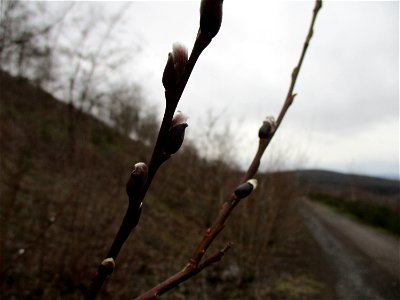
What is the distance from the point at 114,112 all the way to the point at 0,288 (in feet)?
52.3

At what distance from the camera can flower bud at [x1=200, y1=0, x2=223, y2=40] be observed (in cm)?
42

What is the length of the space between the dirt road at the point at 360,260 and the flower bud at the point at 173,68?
8398mm

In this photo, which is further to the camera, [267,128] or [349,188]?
[349,188]

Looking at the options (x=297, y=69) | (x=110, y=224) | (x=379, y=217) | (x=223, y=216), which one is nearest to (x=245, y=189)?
(x=223, y=216)

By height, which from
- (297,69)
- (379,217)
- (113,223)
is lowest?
(113,223)

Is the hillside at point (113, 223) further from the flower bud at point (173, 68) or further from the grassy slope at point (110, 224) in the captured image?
Answer: the flower bud at point (173, 68)

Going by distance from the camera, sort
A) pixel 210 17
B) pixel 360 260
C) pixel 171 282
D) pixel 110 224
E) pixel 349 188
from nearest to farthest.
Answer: pixel 210 17, pixel 171 282, pixel 110 224, pixel 360 260, pixel 349 188

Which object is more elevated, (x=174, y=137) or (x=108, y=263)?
(x=174, y=137)

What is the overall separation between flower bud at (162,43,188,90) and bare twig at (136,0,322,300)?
11.2 inches

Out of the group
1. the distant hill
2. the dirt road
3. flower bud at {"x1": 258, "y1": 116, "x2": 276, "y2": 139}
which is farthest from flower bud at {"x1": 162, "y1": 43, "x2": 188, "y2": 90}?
the distant hill

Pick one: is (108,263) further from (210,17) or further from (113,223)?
(113,223)

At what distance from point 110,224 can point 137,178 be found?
17.7 ft

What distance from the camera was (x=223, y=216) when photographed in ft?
2.26

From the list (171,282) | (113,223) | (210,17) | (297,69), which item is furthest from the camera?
(113,223)
